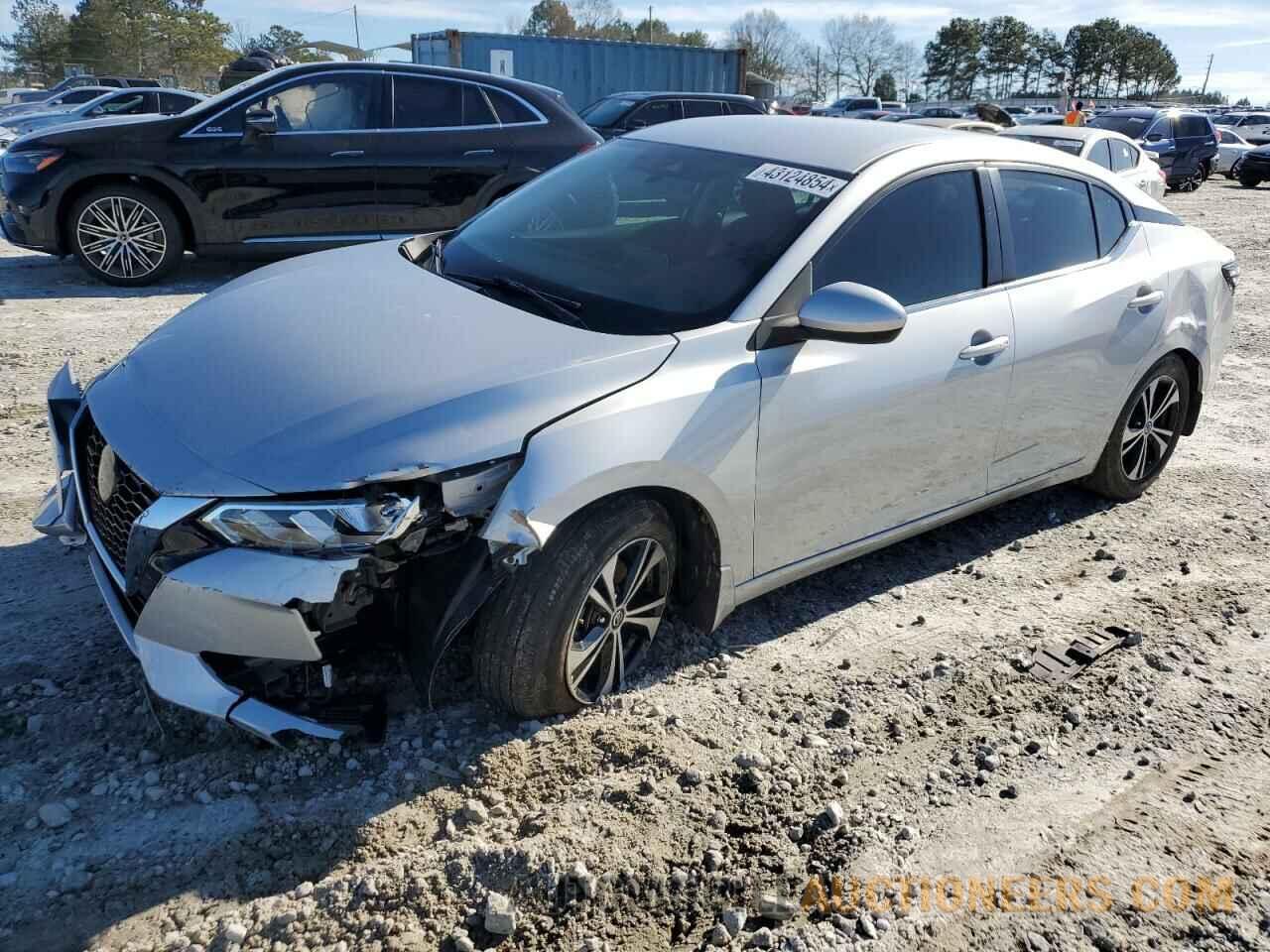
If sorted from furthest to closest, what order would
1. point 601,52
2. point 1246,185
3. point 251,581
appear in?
1. point 1246,185
2. point 601,52
3. point 251,581

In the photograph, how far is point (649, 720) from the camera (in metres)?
3.12

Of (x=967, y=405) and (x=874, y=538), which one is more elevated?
(x=967, y=405)

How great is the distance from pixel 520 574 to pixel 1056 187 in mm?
2965

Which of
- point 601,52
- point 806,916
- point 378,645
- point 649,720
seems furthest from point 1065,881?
point 601,52

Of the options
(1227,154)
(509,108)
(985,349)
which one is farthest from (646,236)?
(1227,154)

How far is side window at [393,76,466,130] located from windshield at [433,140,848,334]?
5076mm

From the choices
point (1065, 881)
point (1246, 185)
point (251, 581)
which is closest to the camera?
point (251, 581)

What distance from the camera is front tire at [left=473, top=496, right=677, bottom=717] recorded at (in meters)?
2.79

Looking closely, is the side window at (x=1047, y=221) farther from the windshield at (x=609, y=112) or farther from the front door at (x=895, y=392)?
the windshield at (x=609, y=112)

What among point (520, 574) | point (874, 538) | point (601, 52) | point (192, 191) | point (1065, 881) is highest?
point (601, 52)

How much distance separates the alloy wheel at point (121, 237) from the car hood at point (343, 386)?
538 centimetres

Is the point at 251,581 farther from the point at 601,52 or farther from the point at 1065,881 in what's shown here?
the point at 601,52

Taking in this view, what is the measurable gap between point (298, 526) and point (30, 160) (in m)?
6.99

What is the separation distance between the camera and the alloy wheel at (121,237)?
7984mm
